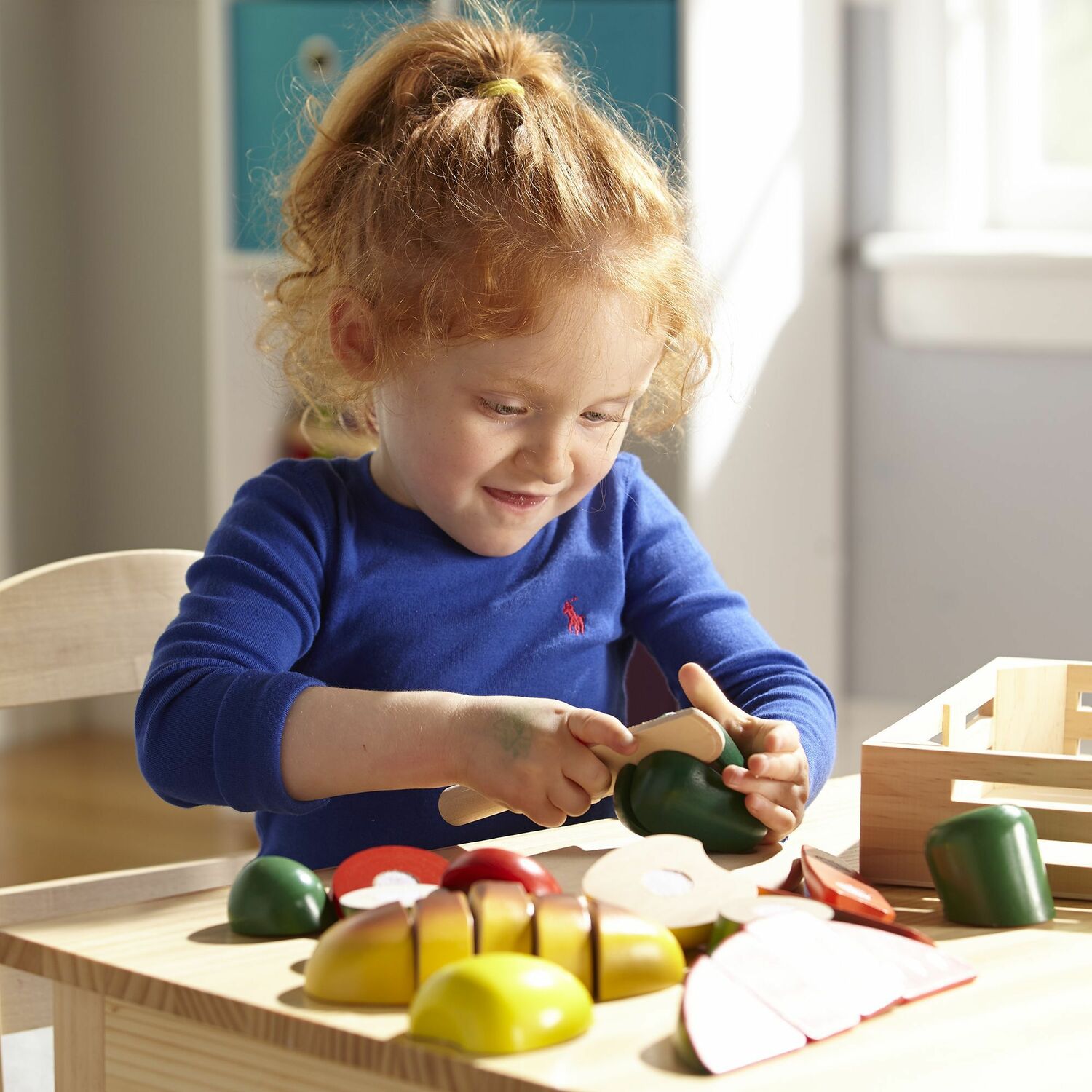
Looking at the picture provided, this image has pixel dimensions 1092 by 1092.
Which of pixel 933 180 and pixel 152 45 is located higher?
pixel 152 45

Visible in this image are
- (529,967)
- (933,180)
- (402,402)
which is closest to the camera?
(529,967)

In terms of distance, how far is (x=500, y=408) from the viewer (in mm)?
797

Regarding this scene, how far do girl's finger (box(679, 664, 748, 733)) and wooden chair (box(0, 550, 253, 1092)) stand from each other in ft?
1.31

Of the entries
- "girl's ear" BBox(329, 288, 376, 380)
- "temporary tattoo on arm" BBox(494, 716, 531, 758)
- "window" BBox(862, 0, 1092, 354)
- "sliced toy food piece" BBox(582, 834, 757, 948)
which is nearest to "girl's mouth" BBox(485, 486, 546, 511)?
"girl's ear" BBox(329, 288, 376, 380)

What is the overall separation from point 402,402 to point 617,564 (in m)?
0.20

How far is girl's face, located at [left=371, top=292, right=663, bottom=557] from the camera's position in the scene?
779 mm

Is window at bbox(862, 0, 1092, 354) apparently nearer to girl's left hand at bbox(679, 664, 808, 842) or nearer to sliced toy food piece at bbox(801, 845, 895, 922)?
girl's left hand at bbox(679, 664, 808, 842)

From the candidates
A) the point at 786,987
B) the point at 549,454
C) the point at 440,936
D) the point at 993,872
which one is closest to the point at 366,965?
the point at 440,936

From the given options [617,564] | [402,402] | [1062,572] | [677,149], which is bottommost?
[1062,572]

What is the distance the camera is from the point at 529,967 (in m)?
0.45

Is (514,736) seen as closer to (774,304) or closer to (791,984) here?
(791,984)

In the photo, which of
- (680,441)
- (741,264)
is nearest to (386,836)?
(680,441)

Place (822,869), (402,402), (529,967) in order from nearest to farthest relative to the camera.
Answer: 1. (529,967)
2. (822,869)
3. (402,402)

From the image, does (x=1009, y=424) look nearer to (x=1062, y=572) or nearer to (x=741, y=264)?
(x=1062, y=572)
